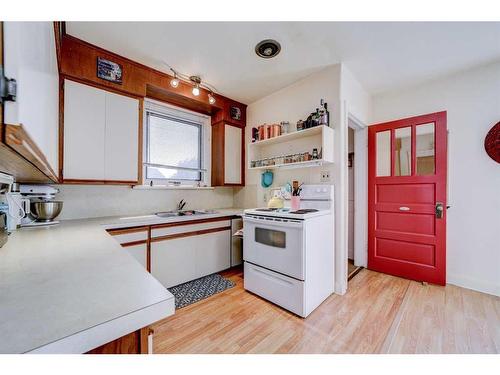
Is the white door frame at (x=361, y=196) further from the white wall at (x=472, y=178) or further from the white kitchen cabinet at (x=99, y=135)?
the white kitchen cabinet at (x=99, y=135)

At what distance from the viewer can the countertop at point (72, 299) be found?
1.44ft

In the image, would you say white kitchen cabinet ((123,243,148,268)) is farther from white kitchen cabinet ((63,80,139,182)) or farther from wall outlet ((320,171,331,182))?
wall outlet ((320,171,331,182))

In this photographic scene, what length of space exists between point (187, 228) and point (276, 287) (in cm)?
115

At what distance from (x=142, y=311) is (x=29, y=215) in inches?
75.6

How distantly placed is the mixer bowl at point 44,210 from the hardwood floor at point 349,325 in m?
1.29

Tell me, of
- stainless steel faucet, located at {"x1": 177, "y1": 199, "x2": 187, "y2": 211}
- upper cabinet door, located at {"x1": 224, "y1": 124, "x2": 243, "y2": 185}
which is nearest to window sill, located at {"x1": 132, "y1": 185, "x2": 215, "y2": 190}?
stainless steel faucet, located at {"x1": 177, "y1": 199, "x2": 187, "y2": 211}

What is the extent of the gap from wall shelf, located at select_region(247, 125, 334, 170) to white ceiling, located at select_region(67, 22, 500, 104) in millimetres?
701

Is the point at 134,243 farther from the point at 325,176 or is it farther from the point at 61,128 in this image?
the point at 325,176

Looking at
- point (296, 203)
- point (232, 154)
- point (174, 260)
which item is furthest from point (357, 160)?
point (174, 260)

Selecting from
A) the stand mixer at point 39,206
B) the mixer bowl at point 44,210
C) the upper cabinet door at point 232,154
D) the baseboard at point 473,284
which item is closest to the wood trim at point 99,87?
the stand mixer at point 39,206

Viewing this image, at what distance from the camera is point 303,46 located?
195 centimetres

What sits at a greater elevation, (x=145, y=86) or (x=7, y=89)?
(x=145, y=86)

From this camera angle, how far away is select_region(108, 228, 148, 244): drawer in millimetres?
1871
